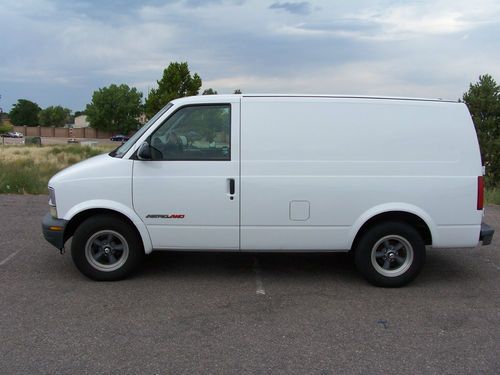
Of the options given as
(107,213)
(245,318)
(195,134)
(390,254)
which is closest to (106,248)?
(107,213)

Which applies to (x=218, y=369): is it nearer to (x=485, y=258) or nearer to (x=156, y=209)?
(x=156, y=209)

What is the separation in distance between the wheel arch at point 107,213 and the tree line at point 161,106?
2.29 m

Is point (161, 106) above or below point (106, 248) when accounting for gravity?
above

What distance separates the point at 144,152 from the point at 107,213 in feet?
2.67

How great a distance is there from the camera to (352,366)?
3.62m

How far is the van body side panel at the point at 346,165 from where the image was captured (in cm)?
513

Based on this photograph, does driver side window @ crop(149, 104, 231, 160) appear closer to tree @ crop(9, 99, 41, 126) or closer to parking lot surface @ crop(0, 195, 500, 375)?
parking lot surface @ crop(0, 195, 500, 375)

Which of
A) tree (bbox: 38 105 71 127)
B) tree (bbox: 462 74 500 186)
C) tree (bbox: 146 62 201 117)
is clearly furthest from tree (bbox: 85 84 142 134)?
tree (bbox: 462 74 500 186)

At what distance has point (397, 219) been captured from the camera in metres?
5.32

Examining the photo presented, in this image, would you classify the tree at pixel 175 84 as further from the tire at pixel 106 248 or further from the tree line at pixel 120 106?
the tire at pixel 106 248

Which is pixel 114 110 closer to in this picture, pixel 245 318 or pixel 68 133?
pixel 68 133

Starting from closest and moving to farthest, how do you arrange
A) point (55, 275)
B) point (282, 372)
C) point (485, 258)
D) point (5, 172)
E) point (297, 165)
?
point (282, 372), point (297, 165), point (55, 275), point (485, 258), point (5, 172)

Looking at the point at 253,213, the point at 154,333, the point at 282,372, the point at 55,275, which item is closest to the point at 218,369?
the point at 282,372

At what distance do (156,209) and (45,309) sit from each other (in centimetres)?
142
